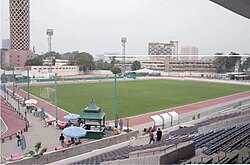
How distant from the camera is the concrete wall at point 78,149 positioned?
8695 millimetres

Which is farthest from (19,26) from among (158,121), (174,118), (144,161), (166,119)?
(144,161)

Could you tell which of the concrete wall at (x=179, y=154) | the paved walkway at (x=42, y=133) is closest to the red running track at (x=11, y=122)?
the paved walkway at (x=42, y=133)

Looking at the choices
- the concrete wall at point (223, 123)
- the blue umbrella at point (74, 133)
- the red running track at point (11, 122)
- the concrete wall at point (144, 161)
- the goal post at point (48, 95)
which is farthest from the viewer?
the goal post at point (48, 95)

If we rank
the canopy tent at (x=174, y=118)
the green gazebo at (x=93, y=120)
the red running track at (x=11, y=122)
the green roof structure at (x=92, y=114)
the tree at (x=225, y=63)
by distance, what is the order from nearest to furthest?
1. the green gazebo at (x=93, y=120)
2. the green roof structure at (x=92, y=114)
3. the red running track at (x=11, y=122)
4. the canopy tent at (x=174, y=118)
5. the tree at (x=225, y=63)

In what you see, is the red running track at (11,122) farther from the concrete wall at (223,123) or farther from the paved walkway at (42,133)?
the concrete wall at (223,123)

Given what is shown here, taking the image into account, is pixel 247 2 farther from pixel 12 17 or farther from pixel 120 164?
pixel 12 17

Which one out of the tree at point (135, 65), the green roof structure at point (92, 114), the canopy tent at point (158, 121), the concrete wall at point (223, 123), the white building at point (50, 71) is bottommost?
the canopy tent at point (158, 121)

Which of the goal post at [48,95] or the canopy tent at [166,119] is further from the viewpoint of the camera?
the goal post at [48,95]

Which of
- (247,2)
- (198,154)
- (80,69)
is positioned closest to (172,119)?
(198,154)

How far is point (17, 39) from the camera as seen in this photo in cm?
6259

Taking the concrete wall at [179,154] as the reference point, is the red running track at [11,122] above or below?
below

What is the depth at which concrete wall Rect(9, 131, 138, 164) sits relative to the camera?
8.70 m

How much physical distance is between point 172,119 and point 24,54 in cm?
5389

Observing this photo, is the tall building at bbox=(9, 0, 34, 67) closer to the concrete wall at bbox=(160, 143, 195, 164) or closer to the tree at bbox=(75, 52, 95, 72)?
the tree at bbox=(75, 52, 95, 72)
